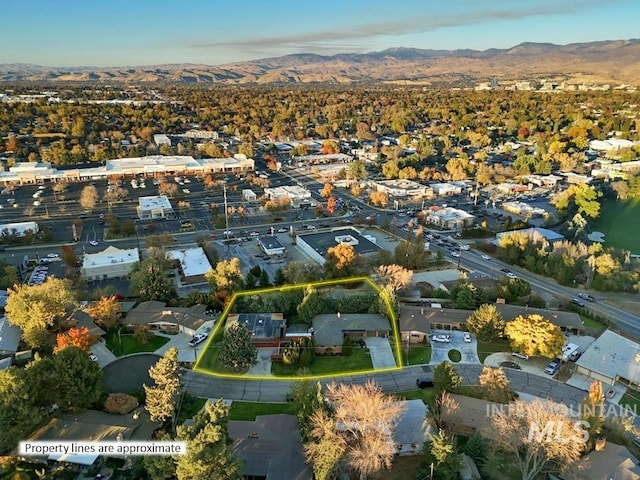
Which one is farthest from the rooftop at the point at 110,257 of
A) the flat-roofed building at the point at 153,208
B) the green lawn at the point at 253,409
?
the green lawn at the point at 253,409

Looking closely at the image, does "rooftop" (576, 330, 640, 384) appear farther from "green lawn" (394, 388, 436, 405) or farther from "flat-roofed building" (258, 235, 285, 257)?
"flat-roofed building" (258, 235, 285, 257)

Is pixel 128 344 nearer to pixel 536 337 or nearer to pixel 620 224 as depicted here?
pixel 536 337

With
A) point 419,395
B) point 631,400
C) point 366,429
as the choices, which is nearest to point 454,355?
point 419,395

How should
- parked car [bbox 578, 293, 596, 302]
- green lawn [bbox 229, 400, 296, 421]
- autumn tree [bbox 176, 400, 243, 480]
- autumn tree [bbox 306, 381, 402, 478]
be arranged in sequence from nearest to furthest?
1. autumn tree [bbox 176, 400, 243, 480]
2. autumn tree [bbox 306, 381, 402, 478]
3. green lawn [bbox 229, 400, 296, 421]
4. parked car [bbox 578, 293, 596, 302]

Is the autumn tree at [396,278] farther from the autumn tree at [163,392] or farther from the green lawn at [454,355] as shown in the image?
the autumn tree at [163,392]

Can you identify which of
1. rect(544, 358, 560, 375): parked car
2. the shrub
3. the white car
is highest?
the shrub

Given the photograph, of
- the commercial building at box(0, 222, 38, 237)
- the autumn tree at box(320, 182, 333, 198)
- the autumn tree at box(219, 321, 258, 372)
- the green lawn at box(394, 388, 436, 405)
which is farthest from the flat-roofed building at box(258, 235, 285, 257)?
the commercial building at box(0, 222, 38, 237)
